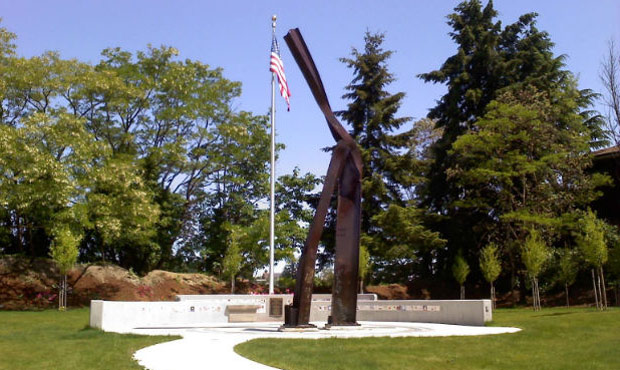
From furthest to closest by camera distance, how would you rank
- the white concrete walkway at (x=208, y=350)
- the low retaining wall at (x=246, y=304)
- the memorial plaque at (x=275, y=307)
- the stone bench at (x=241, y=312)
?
the stone bench at (x=241, y=312) < the memorial plaque at (x=275, y=307) < the low retaining wall at (x=246, y=304) < the white concrete walkway at (x=208, y=350)

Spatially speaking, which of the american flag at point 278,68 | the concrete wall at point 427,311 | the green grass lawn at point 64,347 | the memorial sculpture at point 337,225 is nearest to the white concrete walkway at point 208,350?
the green grass lawn at point 64,347

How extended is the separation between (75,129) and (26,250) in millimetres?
8006

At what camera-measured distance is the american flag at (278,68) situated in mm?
23906

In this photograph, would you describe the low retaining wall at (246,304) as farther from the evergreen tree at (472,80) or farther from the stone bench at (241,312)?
the evergreen tree at (472,80)

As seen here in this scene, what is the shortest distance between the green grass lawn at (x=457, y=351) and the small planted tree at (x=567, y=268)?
47.7 feet

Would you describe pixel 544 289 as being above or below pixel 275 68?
below

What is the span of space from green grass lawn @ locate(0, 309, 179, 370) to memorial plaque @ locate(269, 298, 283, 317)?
6.25m

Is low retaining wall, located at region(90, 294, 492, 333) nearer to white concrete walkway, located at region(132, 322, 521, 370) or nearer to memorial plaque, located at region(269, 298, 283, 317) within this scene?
memorial plaque, located at region(269, 298, 283, 317)

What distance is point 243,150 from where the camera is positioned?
1383 inches

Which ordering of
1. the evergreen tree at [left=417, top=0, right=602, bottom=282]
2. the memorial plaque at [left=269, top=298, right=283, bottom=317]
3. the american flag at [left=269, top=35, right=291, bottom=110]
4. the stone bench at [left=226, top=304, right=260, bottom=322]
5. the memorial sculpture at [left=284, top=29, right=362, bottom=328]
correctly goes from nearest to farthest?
the memorial sculpture at [left=284, top=29, right=362, bottom=328]
the memorial plaque at [left=269, top=298, right=283, bottom=317]
the stone bench at [left=226, top=304, right=260, bottom=322]
the american flag at [left=269, top=35, right=291, bottom=110]
the evergreen tree at [left=417, top=0, right=602, bottom=282]

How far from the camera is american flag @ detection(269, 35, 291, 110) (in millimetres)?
23906

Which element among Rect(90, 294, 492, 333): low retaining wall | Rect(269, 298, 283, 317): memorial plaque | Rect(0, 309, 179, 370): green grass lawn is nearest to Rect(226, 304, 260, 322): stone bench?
Rect(90, 294, 492, 333): low retaining wall

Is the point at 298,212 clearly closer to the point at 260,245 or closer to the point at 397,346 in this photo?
the point at 260,245

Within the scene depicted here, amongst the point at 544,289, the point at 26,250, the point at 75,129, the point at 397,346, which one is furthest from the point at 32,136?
the point at 544,289
